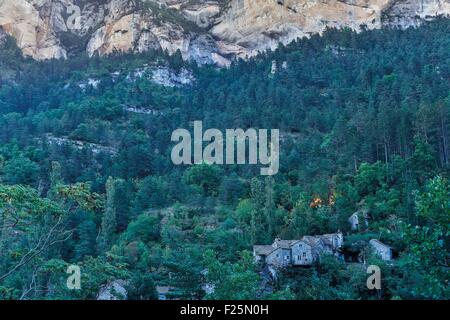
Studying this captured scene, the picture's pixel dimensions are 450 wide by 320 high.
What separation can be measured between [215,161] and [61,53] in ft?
219

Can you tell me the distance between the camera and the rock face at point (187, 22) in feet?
314

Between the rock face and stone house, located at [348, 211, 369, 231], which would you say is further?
the rock face

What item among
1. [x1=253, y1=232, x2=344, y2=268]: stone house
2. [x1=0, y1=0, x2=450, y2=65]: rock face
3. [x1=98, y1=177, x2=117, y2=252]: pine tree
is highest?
[x1=0, y1=0, x2=450, y2=65]: rock face

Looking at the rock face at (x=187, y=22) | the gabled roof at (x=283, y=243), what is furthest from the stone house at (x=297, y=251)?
the rock face at (x=187, y=22)

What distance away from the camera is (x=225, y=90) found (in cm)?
7581

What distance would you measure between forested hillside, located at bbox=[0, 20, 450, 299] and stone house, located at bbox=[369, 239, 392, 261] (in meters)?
0.72

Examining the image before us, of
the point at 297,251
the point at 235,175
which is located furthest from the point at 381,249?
the point at 235,175

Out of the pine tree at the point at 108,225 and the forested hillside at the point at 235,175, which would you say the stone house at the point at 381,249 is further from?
the pine tree at the point at 108,225

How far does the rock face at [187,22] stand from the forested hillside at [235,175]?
35.5ft

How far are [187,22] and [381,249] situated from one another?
86077 millimetres

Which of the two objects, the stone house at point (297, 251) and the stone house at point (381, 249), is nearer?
the stone house at point (381, 249)

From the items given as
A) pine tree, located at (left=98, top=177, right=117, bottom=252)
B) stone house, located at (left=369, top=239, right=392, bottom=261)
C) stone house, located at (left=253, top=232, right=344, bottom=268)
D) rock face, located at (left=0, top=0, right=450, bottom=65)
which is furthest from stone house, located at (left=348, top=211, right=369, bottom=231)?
rock face, located at (left=0, top=0, right=450, bottom=65)

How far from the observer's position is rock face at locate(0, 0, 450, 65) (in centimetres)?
9556

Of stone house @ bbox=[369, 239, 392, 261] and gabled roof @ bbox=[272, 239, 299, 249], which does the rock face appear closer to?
gabled roof @ bbox=[272, 239, 299, 249]
